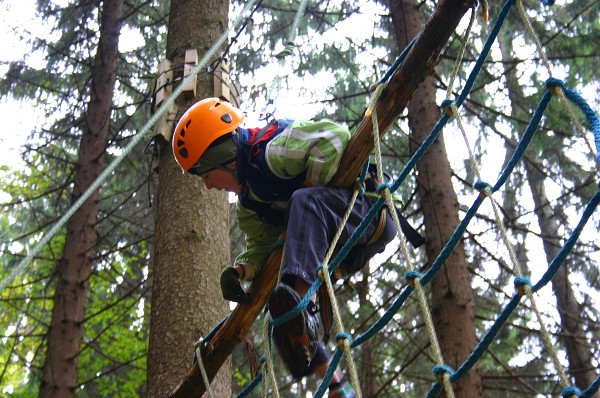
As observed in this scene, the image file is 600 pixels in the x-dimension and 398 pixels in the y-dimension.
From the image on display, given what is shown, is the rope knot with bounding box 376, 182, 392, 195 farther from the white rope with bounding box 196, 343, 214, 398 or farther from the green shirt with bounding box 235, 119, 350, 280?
the white rope with bounding box 196, 343, 214, 398

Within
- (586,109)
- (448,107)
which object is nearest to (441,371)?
(586,109)

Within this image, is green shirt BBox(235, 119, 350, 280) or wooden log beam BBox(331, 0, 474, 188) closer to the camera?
wooden log beam BBox(331, 0, 474, 188)

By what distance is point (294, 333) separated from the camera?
2.43 meters

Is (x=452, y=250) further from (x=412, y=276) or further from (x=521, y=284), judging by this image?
(x=521, y=284)

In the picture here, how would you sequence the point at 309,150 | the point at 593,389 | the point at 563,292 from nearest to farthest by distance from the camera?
the point at 593,389 < the point at 309,150 < the point at 563,292

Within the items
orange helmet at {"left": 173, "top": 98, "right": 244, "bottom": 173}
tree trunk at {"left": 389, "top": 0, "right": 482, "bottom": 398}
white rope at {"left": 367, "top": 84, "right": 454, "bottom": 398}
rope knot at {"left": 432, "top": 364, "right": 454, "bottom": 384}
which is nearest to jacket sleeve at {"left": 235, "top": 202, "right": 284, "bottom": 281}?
orange helmet at {"left": 173, "top": 98, "right": 244, "bottom": 173}

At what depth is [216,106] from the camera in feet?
10.5

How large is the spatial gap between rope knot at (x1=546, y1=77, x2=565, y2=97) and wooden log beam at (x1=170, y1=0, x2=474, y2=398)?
517mm

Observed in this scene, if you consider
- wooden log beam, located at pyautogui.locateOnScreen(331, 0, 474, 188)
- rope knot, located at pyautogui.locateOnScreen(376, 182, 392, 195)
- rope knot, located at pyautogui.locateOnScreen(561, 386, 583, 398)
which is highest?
wooden log beam, located at pyautogui.locateOnScreen(331, 0, 474, 188)

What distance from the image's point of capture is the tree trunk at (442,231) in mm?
4820

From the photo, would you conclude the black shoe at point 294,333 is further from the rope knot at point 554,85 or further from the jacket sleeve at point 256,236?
the rope knot at point 554,85

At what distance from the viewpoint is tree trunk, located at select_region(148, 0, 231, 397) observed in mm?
3412

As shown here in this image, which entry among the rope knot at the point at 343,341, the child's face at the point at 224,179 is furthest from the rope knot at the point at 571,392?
the child's face at the point at 224,179

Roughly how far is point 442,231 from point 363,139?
2750 mm
